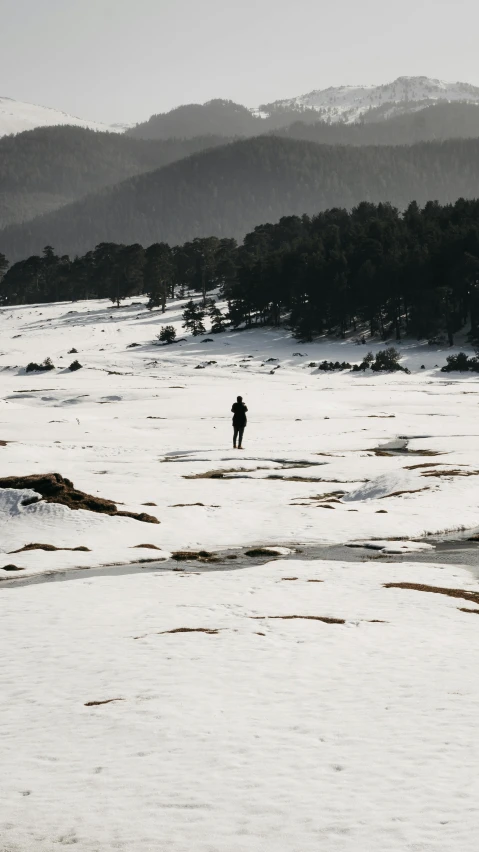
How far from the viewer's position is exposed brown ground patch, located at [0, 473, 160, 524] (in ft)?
72.3

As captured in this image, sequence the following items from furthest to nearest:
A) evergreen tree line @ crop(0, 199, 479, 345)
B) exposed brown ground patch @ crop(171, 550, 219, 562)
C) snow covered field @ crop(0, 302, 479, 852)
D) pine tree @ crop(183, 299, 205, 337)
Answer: pine tree @ crop(183, 299, 205, 337) < evergreen tree line @ crop(0, 199, 479, 345) < exposed brown ground patch @ crop(171, 550, 219, 562) < snow covered field @ crop(0, 302, 479, 852)

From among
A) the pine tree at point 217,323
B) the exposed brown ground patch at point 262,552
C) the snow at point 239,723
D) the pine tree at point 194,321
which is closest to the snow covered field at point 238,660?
the snow at point 239,723

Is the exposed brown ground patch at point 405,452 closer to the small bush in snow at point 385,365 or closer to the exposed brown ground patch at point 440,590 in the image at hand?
the exposed brown ground patch at point 440,590

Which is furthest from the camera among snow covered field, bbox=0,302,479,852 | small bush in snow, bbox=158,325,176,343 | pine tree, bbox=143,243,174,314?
pine tree, bbox=143,243,174,314

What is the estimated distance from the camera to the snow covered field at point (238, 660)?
7465mm

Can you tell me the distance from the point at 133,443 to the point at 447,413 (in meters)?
18.6

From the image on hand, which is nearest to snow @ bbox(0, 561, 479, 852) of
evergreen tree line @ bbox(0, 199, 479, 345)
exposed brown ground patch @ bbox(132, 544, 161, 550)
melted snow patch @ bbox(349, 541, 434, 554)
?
melted snow patch @ bbox(349, 541, 434, 554)

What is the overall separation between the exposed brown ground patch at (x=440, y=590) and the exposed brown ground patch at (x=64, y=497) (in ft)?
26.2

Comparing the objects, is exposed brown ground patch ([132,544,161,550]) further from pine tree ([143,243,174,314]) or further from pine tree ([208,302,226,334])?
pine tree ([143,243,174,314])

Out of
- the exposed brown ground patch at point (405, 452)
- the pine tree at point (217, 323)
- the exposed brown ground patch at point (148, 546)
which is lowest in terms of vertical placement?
the exposed brown ground patch at point (148, 546)

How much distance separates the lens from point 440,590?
50.4ft

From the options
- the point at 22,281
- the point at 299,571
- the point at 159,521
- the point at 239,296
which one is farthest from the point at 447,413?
the point at 22,281

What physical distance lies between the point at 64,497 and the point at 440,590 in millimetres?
10962

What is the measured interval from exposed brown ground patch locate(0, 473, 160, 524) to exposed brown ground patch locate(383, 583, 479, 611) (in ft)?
26.2
